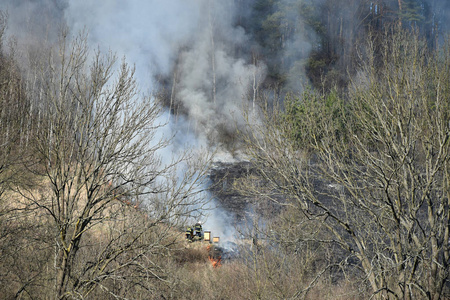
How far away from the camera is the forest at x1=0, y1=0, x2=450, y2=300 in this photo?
22.1 ft

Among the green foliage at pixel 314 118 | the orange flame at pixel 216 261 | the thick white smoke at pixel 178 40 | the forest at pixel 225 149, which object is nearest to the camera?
the forest at pixel 225 149

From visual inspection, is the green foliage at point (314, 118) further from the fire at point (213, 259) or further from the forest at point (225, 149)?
the fire at point (213, 259)

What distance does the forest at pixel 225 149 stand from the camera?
675 centimetres

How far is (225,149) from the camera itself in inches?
1316

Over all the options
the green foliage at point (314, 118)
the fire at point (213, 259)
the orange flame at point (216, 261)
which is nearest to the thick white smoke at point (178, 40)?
the fire at point (213, 259)

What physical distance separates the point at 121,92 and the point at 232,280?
8.00 meters

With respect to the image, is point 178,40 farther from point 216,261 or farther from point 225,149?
point 216,261

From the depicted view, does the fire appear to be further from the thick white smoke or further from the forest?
the thick white smoke

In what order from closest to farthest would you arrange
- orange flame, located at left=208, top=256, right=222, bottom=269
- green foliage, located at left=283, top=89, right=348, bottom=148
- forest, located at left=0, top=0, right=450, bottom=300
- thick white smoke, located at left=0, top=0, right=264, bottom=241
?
forest, located at left=0, top=0, right=450, bottom=300
green foliage, located at left=283, top=89, right=348, bottom=148
orange flame, located at left=208, top=256, right=222, bottom=269
thick white smoke, located at left=0, top=0, right=264, bottom=241

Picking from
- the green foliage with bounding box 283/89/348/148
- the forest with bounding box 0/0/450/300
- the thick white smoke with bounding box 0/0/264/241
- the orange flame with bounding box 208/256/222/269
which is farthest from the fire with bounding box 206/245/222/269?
the thick white smoke with bounding box 0/0/264/241

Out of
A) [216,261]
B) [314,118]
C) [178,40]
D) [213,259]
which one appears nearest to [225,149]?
[213,259]

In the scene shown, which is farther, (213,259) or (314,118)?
(213,259)

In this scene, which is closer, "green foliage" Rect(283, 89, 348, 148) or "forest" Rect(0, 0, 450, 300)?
"forest" Rect(0, 0, 450, 300)

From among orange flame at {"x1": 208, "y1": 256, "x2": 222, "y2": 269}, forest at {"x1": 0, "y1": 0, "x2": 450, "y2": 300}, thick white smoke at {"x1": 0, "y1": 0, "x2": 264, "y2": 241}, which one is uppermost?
thick white smoke at {"x1": 0, "y1": 0, "x2": 264, "y2": 241}
